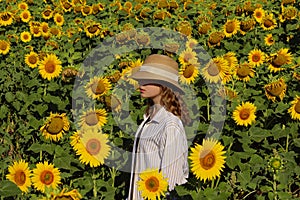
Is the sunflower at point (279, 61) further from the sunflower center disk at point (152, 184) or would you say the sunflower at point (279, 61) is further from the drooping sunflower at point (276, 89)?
the sunflower center disk at point (152, 184)

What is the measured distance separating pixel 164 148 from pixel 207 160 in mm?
257

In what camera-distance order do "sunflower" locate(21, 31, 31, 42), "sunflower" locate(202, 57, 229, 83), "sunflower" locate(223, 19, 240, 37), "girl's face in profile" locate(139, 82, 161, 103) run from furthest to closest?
"sunflower" locate(21, 31, 31, 42) → "sunflower" locate(223, 19, 240, 37) → "sunflower" locate(202, 57, 229, 83) → "girl's face in profile" locate(139, 82, 161, 103)

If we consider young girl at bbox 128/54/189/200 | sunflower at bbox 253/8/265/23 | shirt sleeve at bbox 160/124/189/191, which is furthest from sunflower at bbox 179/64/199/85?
sunflower at bbox 253/8/265/23

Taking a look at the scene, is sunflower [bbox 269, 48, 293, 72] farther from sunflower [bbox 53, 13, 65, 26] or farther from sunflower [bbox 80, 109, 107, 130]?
sunflower [bbox 53, 13, 65, 26]

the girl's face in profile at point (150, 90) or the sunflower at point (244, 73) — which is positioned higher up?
the sunflower at point (244, 73)

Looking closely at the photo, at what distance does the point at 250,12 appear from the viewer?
6.73 meters

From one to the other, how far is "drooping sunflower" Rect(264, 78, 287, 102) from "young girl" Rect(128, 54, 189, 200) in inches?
42.5

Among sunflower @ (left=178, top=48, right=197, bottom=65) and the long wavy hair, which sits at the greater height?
sunflower @ (left=178, top=48, right=197, bottom=65)

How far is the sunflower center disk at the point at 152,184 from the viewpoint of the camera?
8.66 feet

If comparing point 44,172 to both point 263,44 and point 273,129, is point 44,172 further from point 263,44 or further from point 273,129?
point 263,44

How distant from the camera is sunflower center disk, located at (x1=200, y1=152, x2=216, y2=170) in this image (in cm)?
280

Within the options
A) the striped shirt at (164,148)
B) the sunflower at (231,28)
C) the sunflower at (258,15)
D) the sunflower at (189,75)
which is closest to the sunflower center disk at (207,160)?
the striped shirt at (164,148)

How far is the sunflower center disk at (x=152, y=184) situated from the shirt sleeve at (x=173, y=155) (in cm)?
26

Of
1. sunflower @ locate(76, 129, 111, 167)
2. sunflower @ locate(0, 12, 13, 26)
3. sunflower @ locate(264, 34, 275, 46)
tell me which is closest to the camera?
sunflower @ locate(76, 129, 111, 167)
